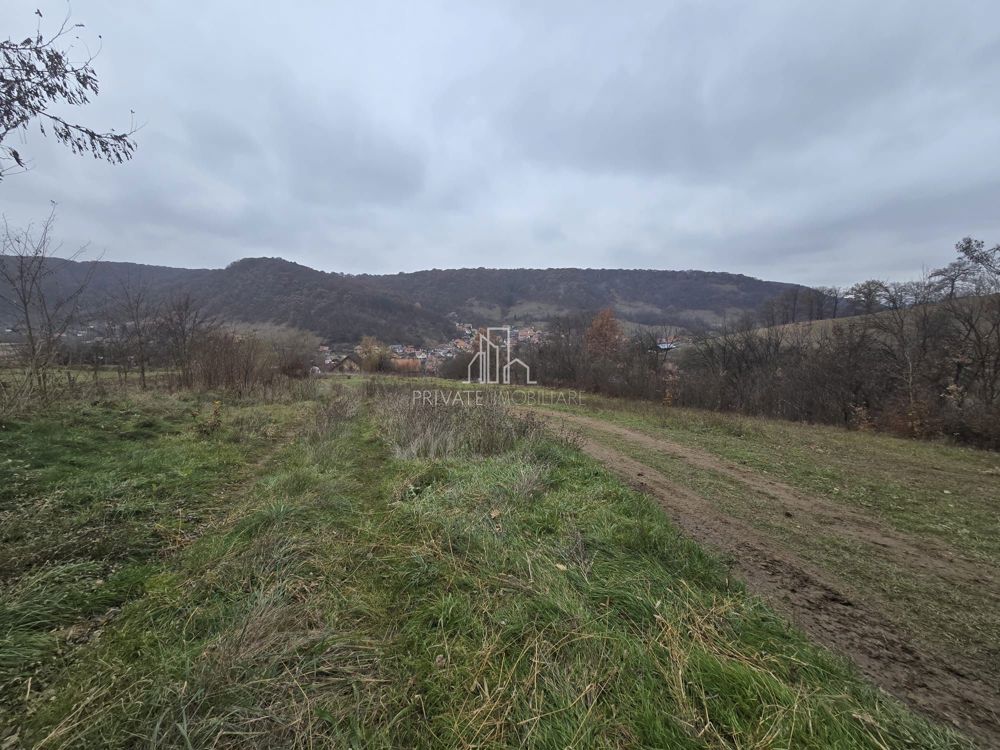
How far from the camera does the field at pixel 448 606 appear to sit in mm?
1771

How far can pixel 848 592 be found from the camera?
3.11 metres

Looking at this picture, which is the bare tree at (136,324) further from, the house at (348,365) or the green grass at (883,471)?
the house at (348,365)

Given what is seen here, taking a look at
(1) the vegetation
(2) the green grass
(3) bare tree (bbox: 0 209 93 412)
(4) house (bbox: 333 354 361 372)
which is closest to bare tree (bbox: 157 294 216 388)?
(3) bare tree (bbox: 0 209 93 412)

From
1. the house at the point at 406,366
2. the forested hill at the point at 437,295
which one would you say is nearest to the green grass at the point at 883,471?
the house at the point at 406,366

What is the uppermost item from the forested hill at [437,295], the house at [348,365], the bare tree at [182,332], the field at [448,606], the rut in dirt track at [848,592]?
the forested hill at [437,295]

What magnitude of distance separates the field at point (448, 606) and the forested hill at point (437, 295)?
143ft

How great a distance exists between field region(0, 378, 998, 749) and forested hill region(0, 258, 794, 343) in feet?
143

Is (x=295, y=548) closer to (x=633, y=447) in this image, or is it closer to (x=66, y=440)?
(x=66, y=440)

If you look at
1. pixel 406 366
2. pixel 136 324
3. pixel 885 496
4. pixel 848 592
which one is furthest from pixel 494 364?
pixel 848 592

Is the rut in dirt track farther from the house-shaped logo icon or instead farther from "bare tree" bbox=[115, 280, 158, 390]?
the house-shaped logo icon

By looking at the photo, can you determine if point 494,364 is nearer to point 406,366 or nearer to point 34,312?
point 406,366

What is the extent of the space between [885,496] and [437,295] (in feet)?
288

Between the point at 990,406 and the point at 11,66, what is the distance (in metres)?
20.2

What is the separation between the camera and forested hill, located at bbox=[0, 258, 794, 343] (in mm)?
58594
